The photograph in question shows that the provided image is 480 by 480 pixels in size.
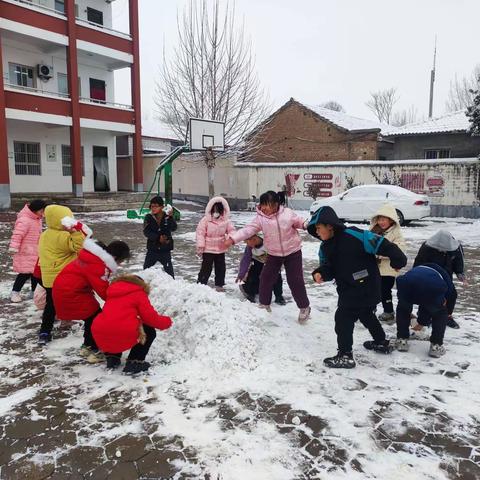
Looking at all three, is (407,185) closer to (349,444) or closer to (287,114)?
(287,114)

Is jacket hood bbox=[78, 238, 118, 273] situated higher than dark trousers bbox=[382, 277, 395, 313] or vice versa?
jacket hood bbox=[78, 238, 118, 273]

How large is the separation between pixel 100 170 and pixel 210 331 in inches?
832

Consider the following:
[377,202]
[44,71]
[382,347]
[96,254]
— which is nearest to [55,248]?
[96,254]

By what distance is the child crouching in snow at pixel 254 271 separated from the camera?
5.82 m

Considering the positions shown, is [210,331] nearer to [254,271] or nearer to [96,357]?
[96,357]

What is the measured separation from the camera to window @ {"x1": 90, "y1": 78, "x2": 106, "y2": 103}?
2240cm

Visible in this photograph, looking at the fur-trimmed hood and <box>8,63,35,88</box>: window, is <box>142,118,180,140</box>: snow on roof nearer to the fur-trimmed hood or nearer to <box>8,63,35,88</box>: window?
<box>8,63,35,88</box>: window

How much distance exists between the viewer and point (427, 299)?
4086 millimetres

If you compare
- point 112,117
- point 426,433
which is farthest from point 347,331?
point 112,117

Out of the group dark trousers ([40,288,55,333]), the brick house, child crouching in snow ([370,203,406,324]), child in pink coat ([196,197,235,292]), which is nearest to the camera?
dark trousers ([40,288,55,333])

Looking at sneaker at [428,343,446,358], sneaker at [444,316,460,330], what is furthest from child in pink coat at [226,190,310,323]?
sneaker at [444,316,460,330]

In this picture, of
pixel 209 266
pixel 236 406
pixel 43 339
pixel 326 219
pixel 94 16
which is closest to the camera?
pixel 236 406

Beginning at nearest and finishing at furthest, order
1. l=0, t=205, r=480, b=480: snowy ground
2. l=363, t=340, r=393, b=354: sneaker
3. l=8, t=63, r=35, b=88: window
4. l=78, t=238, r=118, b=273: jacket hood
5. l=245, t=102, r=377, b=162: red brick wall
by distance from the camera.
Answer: l=0, t=205, r=480, b=480: snowy ground, l=78, t=238, r=118, b=273: jacket hood, l=363, t=340, r=393, b=354: sneaker, l=8, t=63, r=35, b=88: window, l=245, t=102, r=377, b=162: red brick wall

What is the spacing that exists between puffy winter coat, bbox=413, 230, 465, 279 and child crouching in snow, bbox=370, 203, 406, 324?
1.72 feet
